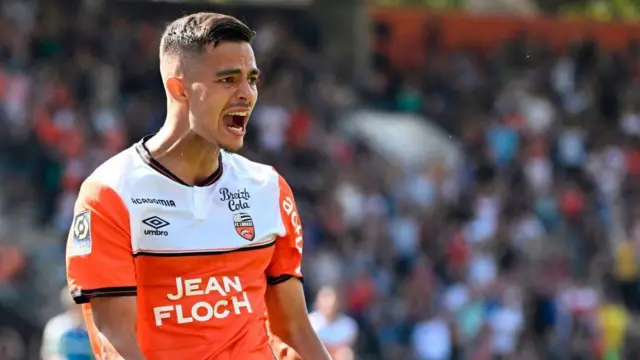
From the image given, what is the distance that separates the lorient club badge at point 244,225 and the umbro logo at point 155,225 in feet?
0.90

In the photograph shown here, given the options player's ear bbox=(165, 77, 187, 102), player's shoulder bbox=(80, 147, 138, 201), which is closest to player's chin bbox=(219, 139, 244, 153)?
player's ear bbox=(165, 77, 187, 102)

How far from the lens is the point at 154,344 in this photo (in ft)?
14.8

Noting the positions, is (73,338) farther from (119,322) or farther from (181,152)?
(119,322)

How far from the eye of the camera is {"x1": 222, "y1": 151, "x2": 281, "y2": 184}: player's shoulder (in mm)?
4867

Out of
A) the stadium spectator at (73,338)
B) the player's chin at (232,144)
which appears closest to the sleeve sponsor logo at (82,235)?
the player's chin at (232,144)

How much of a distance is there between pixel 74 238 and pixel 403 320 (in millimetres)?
12729

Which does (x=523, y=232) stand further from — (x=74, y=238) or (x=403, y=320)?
(x=74, y=238)

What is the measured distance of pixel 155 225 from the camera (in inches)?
178

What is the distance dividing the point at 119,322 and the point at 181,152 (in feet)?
2.13

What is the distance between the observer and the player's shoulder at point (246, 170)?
16.0 feet

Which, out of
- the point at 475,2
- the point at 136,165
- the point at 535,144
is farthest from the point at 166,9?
the point at 136,165

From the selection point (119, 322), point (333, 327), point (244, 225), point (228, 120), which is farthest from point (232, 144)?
point (333, 327)

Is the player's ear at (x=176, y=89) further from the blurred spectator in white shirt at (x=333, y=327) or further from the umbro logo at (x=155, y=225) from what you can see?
the blurred spectator in white shirt at (x=333, y=327)

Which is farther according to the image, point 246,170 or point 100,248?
point 246,170
